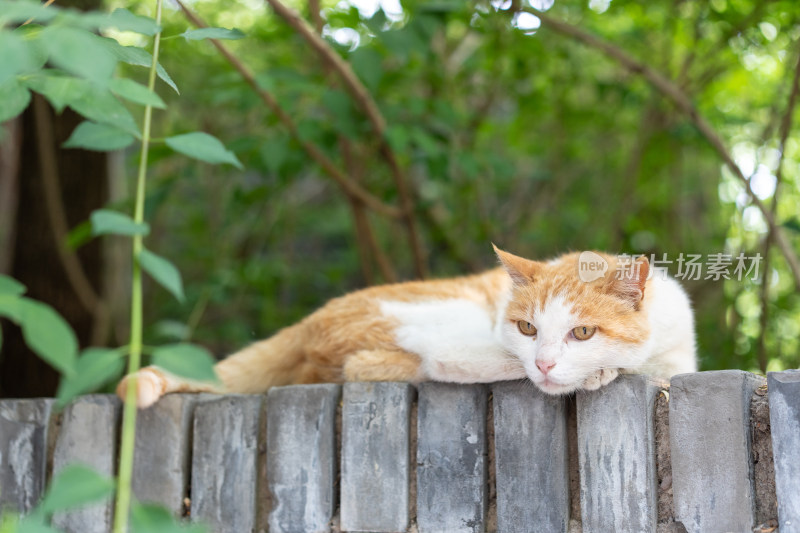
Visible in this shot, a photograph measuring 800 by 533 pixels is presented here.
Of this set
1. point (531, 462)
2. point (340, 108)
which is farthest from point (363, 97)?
point (531, 462)

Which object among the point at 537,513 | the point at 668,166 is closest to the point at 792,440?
the point at 537,513

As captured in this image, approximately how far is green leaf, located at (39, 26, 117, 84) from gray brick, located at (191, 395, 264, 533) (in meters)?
1.03

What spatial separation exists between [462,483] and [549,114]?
3.26m

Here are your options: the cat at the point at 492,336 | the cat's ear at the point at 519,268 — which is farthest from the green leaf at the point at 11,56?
the cat's ear at the point at 519,268

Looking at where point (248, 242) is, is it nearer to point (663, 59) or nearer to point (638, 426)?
point (663, 59)

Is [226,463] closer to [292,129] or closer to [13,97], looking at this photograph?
[13,97]

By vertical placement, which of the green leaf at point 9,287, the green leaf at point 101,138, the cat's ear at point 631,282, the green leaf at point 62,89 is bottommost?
the green leaf at point 9,287

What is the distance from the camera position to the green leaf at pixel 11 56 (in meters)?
0.85

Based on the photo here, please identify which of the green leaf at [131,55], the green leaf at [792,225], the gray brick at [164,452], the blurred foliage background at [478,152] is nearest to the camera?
the green leaf at [131,55]

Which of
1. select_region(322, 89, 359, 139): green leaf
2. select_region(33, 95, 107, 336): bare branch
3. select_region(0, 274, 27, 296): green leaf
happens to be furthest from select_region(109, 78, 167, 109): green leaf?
select_region(33, 95, 107, 336): bare branch

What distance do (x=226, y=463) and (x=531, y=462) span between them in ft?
2.29

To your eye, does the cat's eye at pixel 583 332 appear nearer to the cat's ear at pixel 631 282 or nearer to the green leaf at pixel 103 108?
the cat's ear at pixel 631 282

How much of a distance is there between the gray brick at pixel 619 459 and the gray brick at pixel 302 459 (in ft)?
1.82

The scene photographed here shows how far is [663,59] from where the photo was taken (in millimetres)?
3975
